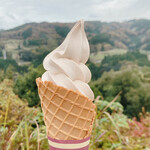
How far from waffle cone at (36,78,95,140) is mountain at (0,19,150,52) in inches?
226

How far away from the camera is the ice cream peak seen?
1.13 m

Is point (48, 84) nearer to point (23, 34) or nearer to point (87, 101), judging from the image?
point (87, 101)

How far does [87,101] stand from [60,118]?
18 centimetres

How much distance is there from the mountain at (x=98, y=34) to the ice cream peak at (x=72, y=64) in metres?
5.49

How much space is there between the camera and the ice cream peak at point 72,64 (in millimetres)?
1133

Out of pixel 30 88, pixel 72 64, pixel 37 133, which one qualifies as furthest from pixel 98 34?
pixel 72 64

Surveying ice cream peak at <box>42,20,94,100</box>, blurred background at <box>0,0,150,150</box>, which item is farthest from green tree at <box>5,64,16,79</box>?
ice cream peak at <box>42,20,94,100</box>

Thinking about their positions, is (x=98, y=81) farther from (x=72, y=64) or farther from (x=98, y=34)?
(x=72, y=64)

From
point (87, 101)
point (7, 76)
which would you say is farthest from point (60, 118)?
point (7, 76)

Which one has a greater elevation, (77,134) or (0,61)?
(77,134)

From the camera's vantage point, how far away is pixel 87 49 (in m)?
1.27

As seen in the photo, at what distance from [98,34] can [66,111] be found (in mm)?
9707

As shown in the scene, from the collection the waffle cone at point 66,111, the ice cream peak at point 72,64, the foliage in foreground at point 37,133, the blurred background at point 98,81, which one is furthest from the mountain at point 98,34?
the waffle cone at point 66,111

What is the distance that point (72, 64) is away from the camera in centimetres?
117
